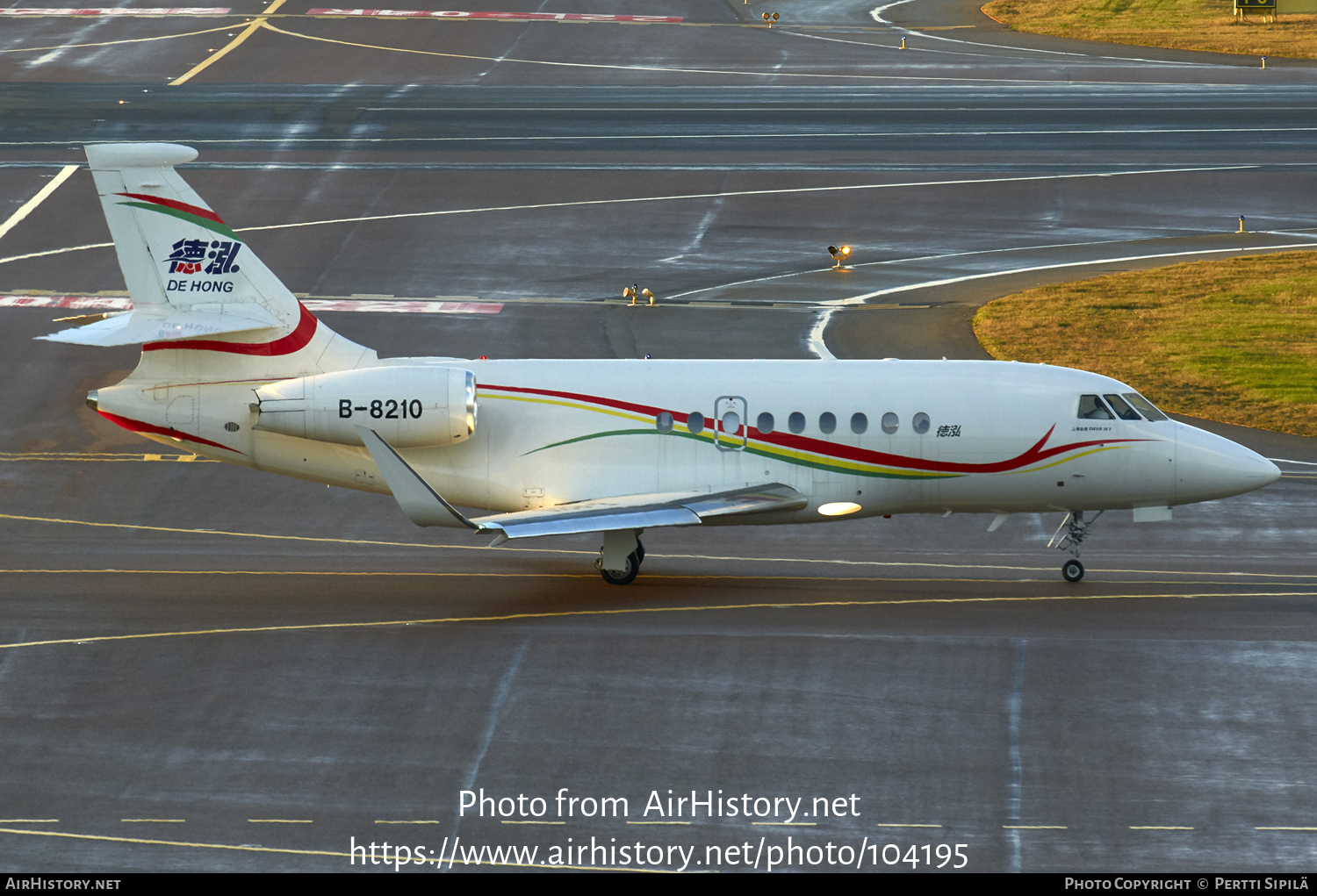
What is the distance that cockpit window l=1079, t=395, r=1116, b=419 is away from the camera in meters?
32.2

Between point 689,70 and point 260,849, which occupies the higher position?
point 260,849

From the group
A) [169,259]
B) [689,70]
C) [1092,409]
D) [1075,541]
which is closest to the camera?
[169,259]

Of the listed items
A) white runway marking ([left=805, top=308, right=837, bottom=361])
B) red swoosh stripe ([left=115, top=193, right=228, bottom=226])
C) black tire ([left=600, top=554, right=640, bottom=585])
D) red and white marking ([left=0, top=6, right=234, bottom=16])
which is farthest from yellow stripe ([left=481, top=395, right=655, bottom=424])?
red and white marking ([left=0, top=6, right=234, bottom=16])

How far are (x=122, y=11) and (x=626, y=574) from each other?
77575mm

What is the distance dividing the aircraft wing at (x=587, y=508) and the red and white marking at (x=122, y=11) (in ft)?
246

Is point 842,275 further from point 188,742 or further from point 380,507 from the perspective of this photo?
point 188,742

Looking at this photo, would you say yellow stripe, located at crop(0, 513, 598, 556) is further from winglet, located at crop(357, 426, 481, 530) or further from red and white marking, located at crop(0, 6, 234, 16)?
red and white marking, located at crop(0, 6, 234, 16)

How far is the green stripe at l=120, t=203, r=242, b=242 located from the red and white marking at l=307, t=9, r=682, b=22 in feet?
227

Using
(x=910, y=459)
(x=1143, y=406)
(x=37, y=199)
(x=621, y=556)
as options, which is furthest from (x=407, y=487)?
(x=37, y=199)

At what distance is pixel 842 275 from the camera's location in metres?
57.0

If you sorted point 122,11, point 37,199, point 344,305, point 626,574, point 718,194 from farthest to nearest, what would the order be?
point 122,11
point 718,194
point 37,199
point 344,305
point 626,574

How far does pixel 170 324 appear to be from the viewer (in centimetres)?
3183

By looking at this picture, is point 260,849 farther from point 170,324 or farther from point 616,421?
point 170,324

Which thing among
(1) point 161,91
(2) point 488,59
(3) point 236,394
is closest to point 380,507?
(3) point 236,394
